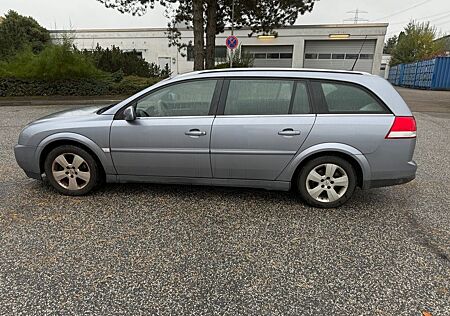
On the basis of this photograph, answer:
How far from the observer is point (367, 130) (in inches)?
131

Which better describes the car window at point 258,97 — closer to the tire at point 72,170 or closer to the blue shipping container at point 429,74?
the tire at point 72,170

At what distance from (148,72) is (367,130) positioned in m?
16.4

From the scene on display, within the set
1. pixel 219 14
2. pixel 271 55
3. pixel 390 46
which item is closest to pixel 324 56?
pixel 271 55

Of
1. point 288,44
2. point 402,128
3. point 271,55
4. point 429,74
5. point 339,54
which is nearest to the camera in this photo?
point 402,128

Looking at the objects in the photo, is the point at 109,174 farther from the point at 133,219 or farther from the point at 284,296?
the point at 284,296

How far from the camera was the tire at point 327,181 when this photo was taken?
11.4ft

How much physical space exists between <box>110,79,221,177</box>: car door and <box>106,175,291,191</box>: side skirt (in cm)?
7

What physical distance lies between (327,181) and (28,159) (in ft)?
12.0

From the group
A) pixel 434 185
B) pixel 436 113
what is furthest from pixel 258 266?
pixel 436 113

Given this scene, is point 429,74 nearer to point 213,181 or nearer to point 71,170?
point 213,181

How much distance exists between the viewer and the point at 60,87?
562 inches

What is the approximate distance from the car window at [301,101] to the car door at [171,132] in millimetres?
914

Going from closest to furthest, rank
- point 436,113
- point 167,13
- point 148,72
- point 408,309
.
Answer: point 408,309 → point 436,113 → point 167,13 → point 148,72

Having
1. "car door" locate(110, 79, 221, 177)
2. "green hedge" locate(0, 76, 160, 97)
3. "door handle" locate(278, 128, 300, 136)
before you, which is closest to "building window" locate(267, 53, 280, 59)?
"green hedge" locate(0, 76, 160, 97)
